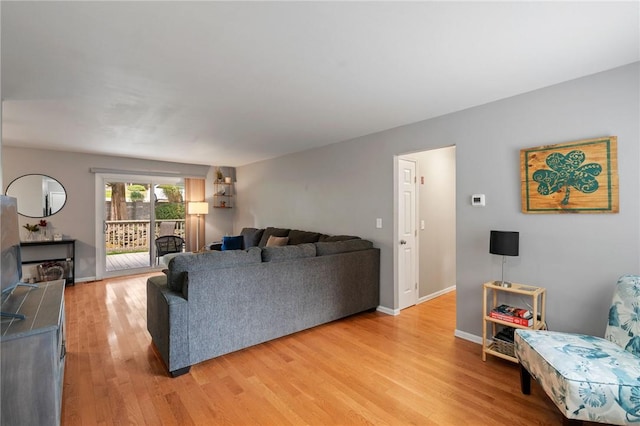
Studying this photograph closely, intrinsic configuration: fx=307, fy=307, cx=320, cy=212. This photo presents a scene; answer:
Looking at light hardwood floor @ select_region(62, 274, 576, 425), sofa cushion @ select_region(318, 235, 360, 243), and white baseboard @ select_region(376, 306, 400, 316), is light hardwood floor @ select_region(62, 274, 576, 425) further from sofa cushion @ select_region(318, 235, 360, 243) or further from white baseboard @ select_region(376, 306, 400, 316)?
sofa cushion @ select_region(318, 235, 360, 243)

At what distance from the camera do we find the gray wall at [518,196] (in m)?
2.27

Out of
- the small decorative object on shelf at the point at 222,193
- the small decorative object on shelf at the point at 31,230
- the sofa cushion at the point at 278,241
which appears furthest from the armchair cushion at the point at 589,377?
the small decorative object on shelf at the point at 31,230

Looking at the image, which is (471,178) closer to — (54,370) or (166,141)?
(54,370)

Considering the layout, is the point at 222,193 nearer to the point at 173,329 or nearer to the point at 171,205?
the point at 171,205

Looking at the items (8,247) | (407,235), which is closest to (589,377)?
(407,235)

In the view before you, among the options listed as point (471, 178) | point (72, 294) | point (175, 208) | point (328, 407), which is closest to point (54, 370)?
point (328, 407)

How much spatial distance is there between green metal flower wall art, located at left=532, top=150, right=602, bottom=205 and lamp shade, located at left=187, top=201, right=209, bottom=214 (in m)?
6.22

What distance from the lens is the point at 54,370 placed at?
1675 millimetres

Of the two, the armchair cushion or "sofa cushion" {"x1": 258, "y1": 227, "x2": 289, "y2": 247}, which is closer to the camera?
the armchair cushion

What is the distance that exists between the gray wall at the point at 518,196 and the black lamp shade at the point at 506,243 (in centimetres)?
23

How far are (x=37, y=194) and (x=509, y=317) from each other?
7.06 m

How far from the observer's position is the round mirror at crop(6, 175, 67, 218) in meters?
5.12

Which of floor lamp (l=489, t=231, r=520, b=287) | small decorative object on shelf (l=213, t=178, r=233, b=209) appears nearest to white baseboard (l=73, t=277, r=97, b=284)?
small decorative object on shelf (l=213, t=178, r=233, b=209)

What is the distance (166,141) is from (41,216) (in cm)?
284
